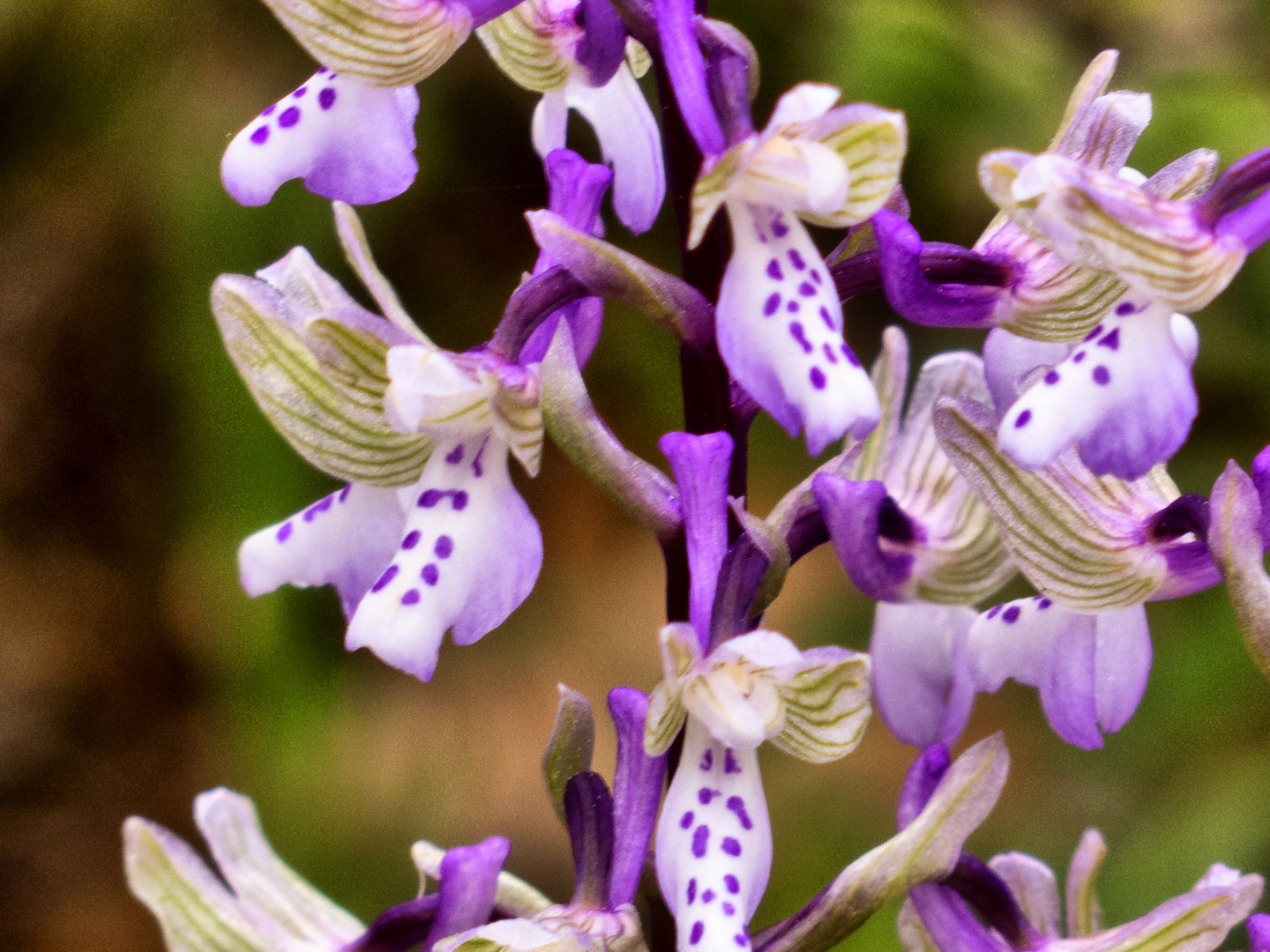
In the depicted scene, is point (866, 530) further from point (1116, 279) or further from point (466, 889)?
point (466, 889)

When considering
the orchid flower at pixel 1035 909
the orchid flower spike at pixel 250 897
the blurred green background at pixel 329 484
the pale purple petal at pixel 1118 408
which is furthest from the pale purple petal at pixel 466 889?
the blurred green background at pixel 329 484

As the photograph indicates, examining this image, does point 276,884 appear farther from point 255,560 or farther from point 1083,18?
point 1083,18

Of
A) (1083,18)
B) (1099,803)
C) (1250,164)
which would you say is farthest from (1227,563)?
(1083,18)

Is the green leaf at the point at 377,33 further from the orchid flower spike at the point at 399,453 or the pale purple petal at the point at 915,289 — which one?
the pale purple petal at the point at 915,289

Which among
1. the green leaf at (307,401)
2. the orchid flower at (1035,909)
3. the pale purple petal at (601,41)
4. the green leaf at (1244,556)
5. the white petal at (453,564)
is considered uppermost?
the pale purple petal at (601,41)

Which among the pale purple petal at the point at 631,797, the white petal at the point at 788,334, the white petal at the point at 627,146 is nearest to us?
the white petal at the point at 788,334

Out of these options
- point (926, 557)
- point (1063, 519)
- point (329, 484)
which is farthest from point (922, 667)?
point (329, 484)
